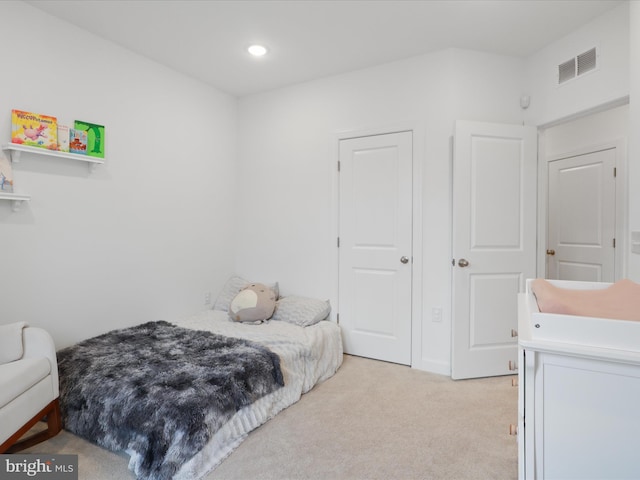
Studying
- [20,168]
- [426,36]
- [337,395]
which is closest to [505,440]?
[337,395]

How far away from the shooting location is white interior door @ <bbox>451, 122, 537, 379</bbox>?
2.77 metres

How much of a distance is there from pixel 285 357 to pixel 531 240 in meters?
2.12

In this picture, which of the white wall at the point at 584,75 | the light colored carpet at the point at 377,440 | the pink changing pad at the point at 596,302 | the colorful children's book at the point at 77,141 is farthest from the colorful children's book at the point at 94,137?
the white wall at the point at 584,75

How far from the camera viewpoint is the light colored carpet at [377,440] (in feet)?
5.69

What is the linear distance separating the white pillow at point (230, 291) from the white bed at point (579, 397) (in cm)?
270

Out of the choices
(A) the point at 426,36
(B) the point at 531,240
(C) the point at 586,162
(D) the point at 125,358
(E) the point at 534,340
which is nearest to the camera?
(E) the point at 534,340

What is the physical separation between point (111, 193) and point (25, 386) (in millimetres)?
1525

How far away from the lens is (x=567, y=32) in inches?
103

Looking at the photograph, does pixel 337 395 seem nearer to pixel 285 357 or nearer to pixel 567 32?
pixel 285 357

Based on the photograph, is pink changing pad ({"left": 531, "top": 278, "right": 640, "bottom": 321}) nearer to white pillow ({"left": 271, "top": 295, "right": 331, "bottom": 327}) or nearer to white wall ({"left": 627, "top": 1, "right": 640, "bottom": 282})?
white wall ({"left": 627, "top": 1, "right": 640, "bottom": 282})

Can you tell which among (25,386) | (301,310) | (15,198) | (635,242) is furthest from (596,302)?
(15,198)

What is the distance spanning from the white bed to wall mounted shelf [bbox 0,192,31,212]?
107 inches

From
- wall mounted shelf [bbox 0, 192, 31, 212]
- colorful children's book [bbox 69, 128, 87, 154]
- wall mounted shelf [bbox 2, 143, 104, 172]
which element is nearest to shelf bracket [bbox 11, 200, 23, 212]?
wall mounted shelf [bbox 0, 192, 31, 212]

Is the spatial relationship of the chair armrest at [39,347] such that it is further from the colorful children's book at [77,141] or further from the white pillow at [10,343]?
the colorful children's book at [77,141]
